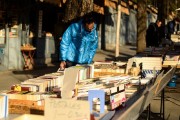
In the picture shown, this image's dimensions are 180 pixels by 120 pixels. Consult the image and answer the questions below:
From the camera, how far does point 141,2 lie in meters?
16.0

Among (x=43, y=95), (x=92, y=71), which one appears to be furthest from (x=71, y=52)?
(x=43, y=95)

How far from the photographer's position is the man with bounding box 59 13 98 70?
246 inches

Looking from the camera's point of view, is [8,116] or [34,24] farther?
[34,24]

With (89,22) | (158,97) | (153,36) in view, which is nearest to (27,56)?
(153,36)

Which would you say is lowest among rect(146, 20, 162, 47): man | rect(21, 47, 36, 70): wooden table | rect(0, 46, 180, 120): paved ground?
rect(0, 46, 180, 120): paved ground

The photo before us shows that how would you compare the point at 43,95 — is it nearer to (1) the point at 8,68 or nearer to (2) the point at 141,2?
(1) the point at 8,68

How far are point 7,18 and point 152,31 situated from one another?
492 cm

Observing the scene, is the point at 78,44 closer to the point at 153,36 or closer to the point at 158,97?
the point at 158,97

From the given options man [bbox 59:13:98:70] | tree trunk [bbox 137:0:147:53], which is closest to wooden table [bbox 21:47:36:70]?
tree trunk [bbox 137:0:147:53]

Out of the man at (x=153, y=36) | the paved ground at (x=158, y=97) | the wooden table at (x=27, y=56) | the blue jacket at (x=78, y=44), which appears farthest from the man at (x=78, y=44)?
the man at (x=153, y=36)

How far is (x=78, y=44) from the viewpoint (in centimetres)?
644

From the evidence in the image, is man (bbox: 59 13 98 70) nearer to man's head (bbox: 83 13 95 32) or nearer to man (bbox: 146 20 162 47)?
man's head (bbox: 83 13 95 32)

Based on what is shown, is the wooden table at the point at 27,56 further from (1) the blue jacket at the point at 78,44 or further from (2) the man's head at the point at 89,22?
(2) the man's head at the point at 89,22

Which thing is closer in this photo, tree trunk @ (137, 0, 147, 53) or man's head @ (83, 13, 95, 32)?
man's head @ (83, 13, 95, 32)
